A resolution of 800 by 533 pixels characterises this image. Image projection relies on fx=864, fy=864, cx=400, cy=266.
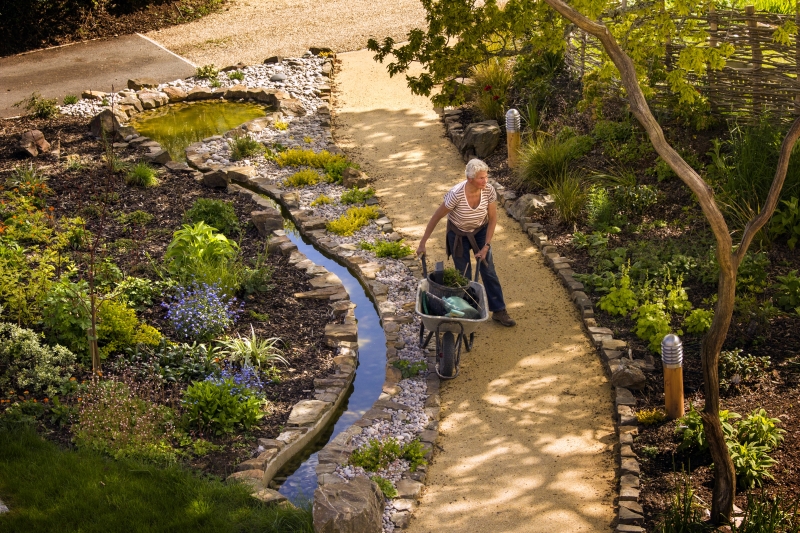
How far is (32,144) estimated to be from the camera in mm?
12633

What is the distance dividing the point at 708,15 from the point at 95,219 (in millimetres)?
8010

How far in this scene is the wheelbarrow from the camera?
7527 mm

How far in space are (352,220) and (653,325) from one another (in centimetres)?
417

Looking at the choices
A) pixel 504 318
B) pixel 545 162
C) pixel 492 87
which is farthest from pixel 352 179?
pixel 504 318

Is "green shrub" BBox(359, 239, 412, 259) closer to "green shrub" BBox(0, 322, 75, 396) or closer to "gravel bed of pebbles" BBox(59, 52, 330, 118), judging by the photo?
"green shrub" BBox(0, 322, 75, 396)

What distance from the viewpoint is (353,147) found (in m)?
13.0

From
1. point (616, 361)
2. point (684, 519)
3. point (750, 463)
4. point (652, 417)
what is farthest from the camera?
point (616, 361)

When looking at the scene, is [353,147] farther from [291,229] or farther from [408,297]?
[408,297]

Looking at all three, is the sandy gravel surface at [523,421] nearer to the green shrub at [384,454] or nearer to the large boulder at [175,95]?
the green shrub at [384,454]

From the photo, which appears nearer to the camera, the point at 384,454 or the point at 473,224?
the point at 384,454

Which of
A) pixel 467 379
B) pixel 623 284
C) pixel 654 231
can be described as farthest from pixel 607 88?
pixel 467 379

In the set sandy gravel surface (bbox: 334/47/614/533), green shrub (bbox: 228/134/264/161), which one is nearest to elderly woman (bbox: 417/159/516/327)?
sandy gravel surface (bbox: 334/47/614/533)

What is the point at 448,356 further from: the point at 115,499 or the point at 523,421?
the point at 115,499

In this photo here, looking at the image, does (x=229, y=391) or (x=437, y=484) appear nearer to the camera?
(x=437, y=484)
